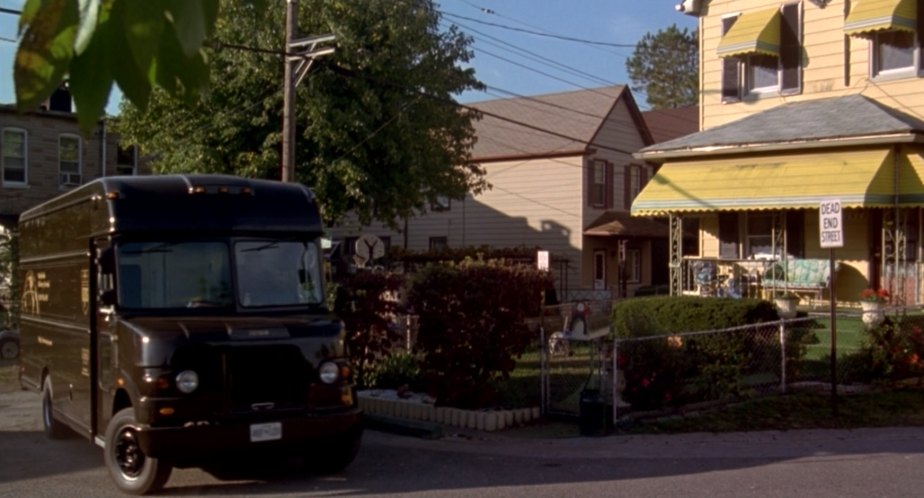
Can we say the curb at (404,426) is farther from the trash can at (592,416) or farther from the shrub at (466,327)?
the trash can at (592,416)

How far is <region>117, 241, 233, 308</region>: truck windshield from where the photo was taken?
1005 centimetres

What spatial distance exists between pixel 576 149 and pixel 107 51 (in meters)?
36.6

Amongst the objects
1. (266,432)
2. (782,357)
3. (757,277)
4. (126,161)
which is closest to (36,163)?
(126,161)

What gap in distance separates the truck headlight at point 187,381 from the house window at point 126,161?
95.2 ft

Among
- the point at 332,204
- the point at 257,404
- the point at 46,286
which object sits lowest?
the point at 257,404

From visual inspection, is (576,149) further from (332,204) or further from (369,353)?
(369,353)

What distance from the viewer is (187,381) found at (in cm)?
921

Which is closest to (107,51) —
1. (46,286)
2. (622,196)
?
(46,286)

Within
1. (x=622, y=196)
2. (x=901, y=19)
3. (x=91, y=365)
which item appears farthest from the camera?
(x=622, y=196)

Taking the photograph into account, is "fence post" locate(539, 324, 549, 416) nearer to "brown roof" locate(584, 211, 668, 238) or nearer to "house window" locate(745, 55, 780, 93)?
"house window" locate(745, 55, 780, 93)

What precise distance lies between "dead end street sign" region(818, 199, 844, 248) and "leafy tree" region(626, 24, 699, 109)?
215ft

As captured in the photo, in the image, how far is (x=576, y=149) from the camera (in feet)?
125

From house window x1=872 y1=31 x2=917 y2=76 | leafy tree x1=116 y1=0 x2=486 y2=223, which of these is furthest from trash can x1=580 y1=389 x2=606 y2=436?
leafy tree x1=116 y1=0 x2=486 y2=223

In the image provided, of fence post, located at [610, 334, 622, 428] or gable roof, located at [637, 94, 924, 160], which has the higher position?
gable roof, located at [637, 94, 924, 160]
